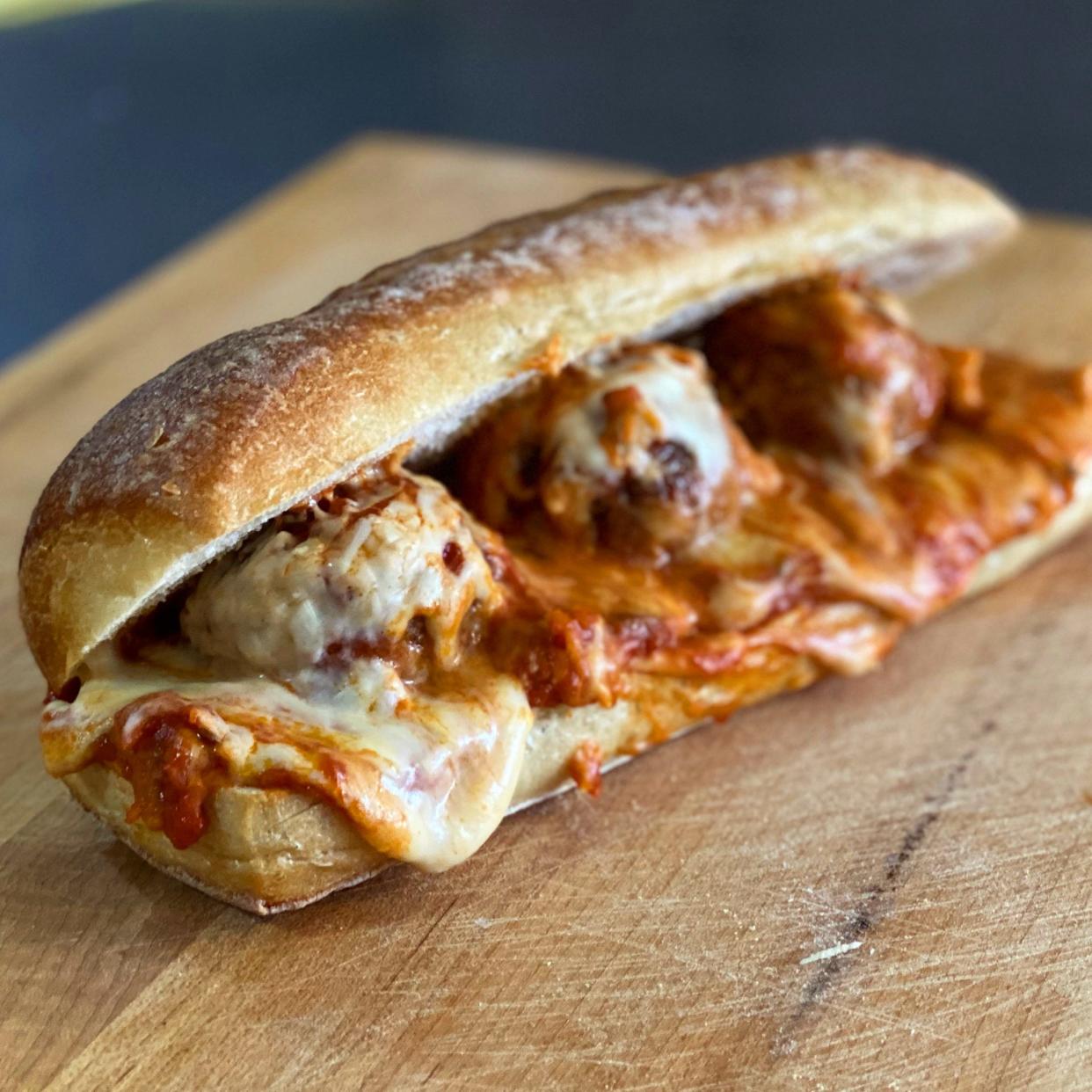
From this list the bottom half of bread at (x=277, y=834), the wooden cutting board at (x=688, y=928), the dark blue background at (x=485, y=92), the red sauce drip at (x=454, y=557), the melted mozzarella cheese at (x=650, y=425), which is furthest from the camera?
the dark blue background at (x=485, y=92)

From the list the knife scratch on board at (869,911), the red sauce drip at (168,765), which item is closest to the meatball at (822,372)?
the knife scratch on board at (869,911)

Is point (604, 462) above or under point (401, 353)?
under

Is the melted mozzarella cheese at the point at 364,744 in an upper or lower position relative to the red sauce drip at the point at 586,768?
upper

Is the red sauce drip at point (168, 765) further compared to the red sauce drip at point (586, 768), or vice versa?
the red sauce drip at point (586, 768)

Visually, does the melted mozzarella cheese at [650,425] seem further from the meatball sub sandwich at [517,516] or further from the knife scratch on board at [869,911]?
the knife scratch on board at [869,911]

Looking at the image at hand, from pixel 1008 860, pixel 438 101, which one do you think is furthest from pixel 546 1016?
pixel 438 101

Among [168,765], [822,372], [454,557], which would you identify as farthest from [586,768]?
[822,372]

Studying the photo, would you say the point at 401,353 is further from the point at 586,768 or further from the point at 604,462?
the point at 586,768
